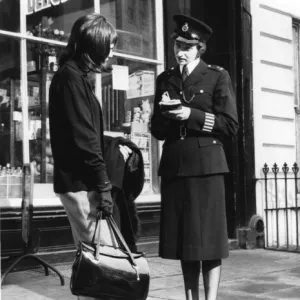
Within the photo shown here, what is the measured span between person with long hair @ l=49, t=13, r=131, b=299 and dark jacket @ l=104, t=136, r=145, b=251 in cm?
9

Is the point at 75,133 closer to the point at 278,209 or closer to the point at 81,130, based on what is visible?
the point at 81,130

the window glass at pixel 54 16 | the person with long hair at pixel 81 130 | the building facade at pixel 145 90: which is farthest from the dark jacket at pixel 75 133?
the window glass at pixel 54 16

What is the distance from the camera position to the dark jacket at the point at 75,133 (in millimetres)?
3287

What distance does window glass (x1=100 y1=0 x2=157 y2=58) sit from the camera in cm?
807

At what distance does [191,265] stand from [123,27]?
15.1 ft

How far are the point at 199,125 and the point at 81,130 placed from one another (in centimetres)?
115

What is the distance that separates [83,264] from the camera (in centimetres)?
321

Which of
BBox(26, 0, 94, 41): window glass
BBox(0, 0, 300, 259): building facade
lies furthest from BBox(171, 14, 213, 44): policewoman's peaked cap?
BBox(26, 0, 94, 41): window glass

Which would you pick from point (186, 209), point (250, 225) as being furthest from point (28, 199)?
point (250, 225)

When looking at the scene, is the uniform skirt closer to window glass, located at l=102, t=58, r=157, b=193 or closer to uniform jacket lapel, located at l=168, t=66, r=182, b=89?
uniform jacket lapel, located at l=168, t=66, r=182, b=89

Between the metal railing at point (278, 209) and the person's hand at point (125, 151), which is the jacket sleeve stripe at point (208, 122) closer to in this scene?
the person's hand at point (125, 151)

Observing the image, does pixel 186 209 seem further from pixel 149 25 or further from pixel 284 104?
pixel 284 104

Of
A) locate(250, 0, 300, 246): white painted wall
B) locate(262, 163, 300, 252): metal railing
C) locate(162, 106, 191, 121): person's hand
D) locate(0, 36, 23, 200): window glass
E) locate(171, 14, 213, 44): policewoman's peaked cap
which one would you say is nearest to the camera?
locate(162, 106, 191, 121): person's hand

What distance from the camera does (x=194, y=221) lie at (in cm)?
421
